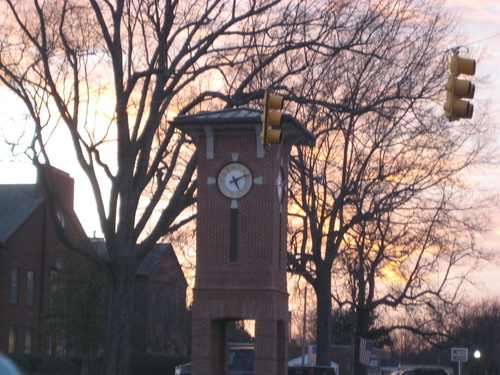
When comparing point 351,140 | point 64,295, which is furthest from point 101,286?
point 351,140

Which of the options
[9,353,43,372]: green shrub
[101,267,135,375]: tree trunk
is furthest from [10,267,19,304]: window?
[101,267,135,375]: tree trunk

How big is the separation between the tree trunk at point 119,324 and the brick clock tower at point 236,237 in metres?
2.84

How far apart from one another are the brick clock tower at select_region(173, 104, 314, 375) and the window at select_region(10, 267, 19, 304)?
2988cm

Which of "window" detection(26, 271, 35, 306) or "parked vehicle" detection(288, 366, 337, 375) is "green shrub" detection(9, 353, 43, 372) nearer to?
"window" detection(26, 271, 35, 306)

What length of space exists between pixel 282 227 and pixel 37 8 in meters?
9.57

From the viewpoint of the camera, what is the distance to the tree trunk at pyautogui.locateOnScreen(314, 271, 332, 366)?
35250mm

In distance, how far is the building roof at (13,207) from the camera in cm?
5062

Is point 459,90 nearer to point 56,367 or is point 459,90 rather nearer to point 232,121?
point 232,121

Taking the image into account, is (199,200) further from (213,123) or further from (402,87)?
(402,87)

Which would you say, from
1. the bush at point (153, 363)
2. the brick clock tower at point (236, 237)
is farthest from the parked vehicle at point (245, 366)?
the bush at point (153, 363)

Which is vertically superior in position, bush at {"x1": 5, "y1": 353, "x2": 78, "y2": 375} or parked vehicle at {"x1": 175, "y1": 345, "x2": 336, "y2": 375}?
parked vehicle at {"x1": 175, "y1": 345, "x2": 336, "y2": 375}

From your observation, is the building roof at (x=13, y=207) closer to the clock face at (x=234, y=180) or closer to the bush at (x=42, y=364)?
the bush at (x=42, y=364)

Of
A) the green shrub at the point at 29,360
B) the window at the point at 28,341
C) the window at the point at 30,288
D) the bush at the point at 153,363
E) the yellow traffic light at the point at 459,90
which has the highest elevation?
the yellow traffic light at the point at 459,90

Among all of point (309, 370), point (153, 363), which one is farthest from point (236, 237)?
point (153, 363)
